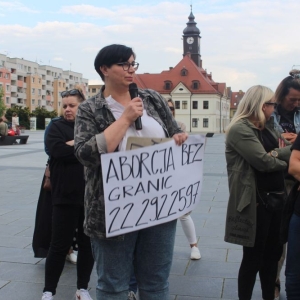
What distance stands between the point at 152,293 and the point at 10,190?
24.6 feet

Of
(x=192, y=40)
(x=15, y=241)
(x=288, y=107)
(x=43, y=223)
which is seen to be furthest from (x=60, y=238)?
(x=192, y=40)

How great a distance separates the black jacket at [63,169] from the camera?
144 inches

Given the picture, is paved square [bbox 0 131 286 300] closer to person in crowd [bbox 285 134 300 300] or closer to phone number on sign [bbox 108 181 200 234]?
person in crowd [bbox 285 134 300 300]

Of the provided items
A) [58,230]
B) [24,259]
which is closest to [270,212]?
[58,230]

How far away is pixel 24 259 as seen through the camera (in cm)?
499

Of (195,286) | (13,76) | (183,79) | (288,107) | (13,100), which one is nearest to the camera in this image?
(288,107)

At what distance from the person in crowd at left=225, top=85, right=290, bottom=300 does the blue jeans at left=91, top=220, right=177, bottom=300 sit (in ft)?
2.74

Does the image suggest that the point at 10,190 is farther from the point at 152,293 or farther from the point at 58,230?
the point at 152,293

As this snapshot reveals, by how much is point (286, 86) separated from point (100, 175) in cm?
198

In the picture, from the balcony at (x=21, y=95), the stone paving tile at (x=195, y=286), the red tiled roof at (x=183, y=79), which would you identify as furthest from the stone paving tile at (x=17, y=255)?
the balcony at (x=21, y=95)

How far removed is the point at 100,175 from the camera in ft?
8.28

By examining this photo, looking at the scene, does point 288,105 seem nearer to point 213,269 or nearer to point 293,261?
point 293,261

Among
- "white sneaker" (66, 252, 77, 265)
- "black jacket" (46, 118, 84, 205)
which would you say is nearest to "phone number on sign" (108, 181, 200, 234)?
"black jacket" (46, 118, 84, 205)

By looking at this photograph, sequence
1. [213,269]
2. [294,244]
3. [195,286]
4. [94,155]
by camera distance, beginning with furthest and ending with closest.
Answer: [213,269] → [195,286] → [294,244] → [94,155]
